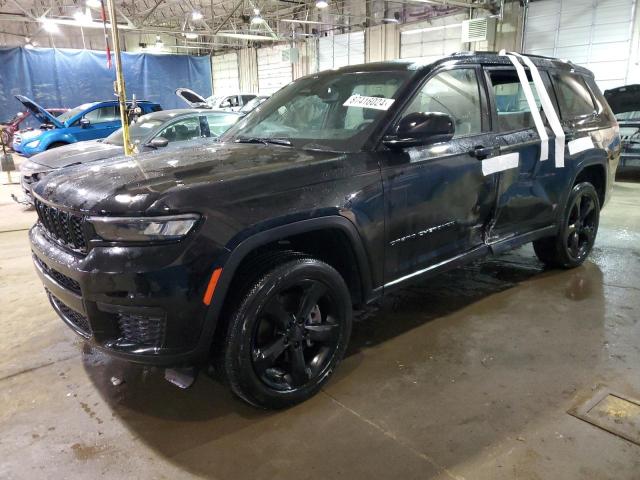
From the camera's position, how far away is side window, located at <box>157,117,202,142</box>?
7.35 m

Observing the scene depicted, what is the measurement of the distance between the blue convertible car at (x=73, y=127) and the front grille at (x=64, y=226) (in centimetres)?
896

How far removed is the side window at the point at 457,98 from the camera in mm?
2996

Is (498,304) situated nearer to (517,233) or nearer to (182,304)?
(517,233)

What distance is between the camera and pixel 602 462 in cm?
209

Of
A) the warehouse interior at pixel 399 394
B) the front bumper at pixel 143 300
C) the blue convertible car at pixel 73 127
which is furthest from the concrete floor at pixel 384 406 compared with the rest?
the blue convertible car at pixel 73 127

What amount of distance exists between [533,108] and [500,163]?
709mm

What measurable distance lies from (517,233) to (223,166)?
7.68ft

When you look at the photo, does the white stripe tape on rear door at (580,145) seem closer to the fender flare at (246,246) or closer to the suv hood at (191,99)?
the fender flare at (246,246)

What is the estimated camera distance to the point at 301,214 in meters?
2.31

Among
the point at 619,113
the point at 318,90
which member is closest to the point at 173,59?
the point at 619,113

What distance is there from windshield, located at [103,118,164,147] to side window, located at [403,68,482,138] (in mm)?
5165

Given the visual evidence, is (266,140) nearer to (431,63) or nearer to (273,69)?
(431,63)

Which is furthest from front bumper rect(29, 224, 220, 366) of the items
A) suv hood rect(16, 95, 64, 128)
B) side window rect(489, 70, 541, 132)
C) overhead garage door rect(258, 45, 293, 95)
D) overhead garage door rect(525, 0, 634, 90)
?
overhead garage door rect(258, 45, 293, 95)

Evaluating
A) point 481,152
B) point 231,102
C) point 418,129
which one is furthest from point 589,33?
point 418,129
